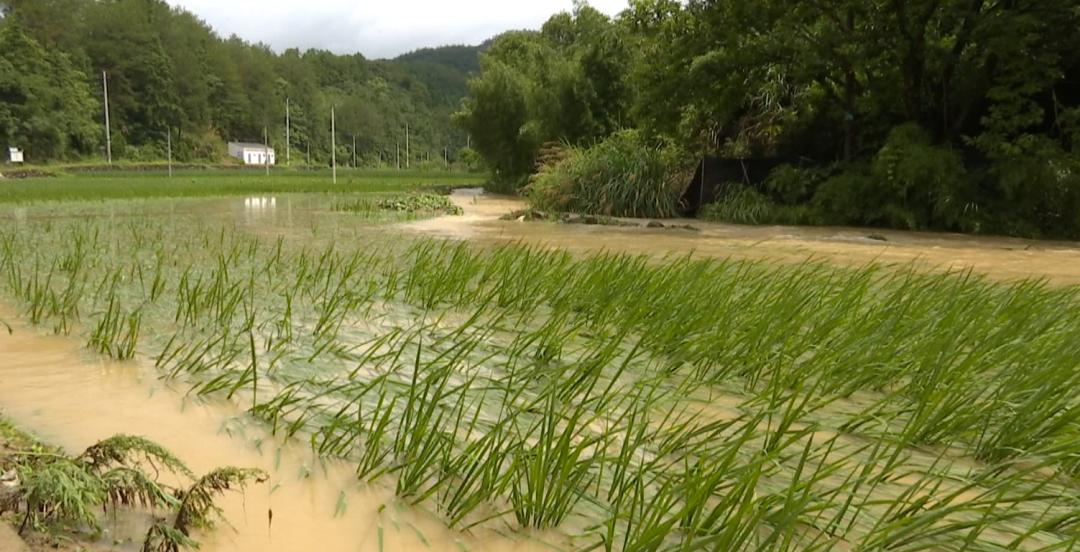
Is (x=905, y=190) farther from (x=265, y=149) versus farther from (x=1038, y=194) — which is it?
(x=265, y=149)

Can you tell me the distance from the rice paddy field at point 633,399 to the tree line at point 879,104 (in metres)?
8.53

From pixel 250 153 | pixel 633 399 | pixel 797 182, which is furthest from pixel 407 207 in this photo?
pixel 250 153

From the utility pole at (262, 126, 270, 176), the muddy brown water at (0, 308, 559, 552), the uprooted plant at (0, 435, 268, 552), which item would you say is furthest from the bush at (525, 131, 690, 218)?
the utility pole at (262, 126, 270, 176)

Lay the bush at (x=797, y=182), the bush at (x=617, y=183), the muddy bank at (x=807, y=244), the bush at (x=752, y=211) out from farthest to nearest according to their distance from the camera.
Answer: the bush at (x=617, y=183)
the bush at (x=797, y=182)
the bush at (x=752, y=211)
the muddy bank at (x=807, y=244)

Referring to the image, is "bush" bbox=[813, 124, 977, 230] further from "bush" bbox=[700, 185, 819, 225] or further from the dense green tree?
the dense green tree

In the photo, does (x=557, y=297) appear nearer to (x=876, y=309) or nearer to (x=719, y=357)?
(x=719, y=357)

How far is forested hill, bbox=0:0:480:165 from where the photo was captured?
165 feet

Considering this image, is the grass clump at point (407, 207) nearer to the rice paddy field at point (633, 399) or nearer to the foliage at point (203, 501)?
the rice paddy field at point (633, 399)

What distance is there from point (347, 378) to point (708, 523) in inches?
75.7

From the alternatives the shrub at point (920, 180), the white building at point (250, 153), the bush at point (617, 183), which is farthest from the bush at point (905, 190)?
the white building at point (250, 153)

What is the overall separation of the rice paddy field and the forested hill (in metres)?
55.1

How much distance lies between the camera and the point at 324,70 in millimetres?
119625

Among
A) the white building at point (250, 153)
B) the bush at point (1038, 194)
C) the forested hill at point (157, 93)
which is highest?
the forested hill at point (157, 93)

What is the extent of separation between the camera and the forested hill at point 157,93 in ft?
165
